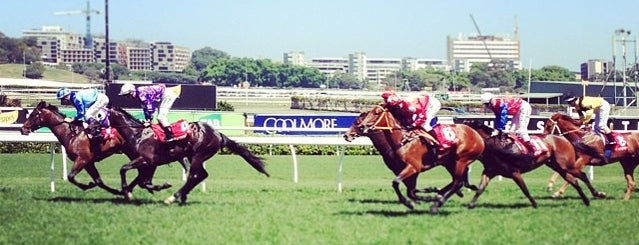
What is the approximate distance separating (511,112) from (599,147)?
1.53 meters

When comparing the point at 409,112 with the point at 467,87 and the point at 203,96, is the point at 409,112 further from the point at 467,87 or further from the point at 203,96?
the point at 467,87

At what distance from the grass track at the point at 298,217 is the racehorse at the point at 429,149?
0.45 metres

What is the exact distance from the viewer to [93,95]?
1141 cm

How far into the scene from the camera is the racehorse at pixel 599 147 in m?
11.9

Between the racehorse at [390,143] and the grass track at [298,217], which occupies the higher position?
the racehorse at [390,143]

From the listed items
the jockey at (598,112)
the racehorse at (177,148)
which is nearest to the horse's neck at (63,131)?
the racehorse at (177,148)

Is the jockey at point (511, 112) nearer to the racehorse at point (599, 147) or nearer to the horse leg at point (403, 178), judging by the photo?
the racehorse at point (599, 147)

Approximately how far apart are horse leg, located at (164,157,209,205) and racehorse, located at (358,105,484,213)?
2.01 m

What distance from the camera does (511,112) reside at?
36.8 ft

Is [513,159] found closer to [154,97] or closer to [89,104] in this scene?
[154,97]

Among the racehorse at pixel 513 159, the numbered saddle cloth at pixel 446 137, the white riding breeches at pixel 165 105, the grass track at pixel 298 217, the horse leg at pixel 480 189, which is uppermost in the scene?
the white riding breeches at pixel 165 105

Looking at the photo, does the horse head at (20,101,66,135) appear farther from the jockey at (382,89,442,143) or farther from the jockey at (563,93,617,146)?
the jockey at (563,93,617,146)

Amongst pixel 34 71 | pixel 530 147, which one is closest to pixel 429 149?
pixel 530 147

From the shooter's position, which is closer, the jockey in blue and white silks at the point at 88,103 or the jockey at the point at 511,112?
the jockey at the point at 511,112
